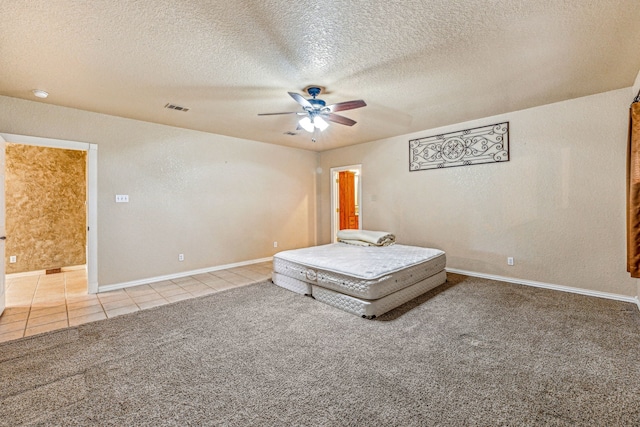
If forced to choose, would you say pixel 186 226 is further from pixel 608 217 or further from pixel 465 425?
pixel 608 217

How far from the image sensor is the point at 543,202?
3824 mm

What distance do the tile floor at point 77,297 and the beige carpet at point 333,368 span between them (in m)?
0.38

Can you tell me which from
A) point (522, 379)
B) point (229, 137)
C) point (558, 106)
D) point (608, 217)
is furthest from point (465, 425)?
point (229, 137)

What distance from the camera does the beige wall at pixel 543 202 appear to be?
336 cm

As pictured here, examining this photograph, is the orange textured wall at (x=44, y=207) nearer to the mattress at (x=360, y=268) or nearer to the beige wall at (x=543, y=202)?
the mattress at (x=360, y=268)

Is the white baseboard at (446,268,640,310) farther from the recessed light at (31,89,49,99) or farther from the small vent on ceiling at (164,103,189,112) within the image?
the recessed light at (31,89,49,99)

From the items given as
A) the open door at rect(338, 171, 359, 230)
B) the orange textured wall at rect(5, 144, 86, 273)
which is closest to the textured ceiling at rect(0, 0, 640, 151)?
the orange textured wall at rect(5, 144, 86, 273)

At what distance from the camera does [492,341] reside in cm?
239

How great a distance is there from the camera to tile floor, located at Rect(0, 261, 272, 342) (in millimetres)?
2920

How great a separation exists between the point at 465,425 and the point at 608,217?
3.53 metres

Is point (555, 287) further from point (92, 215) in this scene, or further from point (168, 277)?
point (92, 215)

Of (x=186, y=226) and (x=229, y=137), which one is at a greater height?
(x=229, y=137)

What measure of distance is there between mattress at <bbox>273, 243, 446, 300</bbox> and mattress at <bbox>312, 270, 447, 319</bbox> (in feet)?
0.17

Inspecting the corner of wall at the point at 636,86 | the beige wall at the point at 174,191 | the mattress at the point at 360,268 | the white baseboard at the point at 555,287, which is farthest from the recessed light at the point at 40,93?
the corner of wall at the point at 636,86
